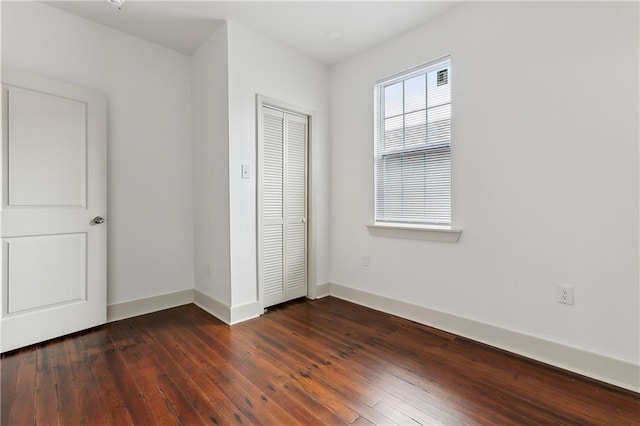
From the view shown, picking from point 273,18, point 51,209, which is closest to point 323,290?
point 51,209

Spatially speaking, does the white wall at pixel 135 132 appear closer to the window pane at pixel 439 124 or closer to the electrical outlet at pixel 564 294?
the window pane at pixel 439 124

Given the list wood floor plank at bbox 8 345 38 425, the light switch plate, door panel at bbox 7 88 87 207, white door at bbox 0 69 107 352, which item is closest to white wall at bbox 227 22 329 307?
the light switch plate

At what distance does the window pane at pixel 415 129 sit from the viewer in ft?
8.81

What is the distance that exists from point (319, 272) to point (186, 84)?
8.05 feet

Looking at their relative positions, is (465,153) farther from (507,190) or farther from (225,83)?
(225,83)

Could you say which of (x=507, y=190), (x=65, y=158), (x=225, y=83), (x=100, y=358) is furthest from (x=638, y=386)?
(x=65, y=158)

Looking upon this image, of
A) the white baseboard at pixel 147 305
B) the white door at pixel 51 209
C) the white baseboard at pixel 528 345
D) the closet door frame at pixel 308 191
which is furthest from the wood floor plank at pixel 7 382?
the white baseboard at pixel 528 345

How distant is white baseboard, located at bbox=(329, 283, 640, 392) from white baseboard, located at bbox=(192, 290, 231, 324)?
4.63 ft

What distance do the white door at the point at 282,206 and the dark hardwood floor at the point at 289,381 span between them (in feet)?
2.22

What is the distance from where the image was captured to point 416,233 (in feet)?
8.82

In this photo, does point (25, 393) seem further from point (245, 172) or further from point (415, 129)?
point (415, 129)

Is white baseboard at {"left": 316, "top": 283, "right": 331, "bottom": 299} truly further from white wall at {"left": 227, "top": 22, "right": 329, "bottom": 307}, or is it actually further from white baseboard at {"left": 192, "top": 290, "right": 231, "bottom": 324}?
white baseboard at {"left": 192, "top": 290, "right": 231, "bottom": 324}

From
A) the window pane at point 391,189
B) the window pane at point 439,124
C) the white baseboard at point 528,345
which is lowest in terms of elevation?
the white baseboard at point 528,345

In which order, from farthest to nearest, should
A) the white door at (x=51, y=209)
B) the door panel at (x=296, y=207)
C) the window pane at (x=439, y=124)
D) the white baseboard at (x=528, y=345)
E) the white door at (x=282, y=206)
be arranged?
the door panel at (x=296, y=207)
the white door at (x=282, y=206)
the window pane at (x=439, y=124)
the white door at (x=51, y=209)
the white baseboard at (x=528, y=345)
